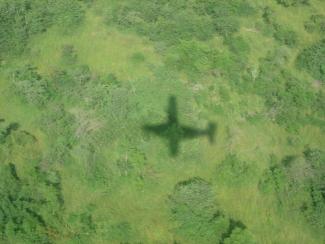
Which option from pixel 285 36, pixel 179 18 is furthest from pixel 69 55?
pixel 285 36

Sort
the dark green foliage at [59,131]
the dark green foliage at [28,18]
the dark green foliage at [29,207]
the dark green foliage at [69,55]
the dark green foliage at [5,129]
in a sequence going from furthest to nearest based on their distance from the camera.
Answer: the dark green foliage at [28,18] → the dark green foliage at [69,55] → the dark green foliage at [5,129] → the dark green foliage at [59,131] → the dark green foliage at [29,207]

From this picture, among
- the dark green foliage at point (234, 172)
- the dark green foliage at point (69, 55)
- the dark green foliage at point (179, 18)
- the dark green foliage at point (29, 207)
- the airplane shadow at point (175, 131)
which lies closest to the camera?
the dark green foliage at point (29, 207)

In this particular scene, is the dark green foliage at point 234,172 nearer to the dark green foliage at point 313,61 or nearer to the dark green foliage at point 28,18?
the dark green foliage at point 313,61

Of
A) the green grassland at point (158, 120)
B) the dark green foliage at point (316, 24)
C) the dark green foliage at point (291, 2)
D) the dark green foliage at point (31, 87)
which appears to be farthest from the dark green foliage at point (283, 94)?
the dark green foliage at point (31, 87)

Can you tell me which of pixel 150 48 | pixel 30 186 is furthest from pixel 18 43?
pixel 30 186

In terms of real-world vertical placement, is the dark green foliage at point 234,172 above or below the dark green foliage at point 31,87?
below

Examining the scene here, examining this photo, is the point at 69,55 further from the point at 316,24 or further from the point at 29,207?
the point at 316,24

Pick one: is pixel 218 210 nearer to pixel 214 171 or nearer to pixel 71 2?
pixel 214 171
